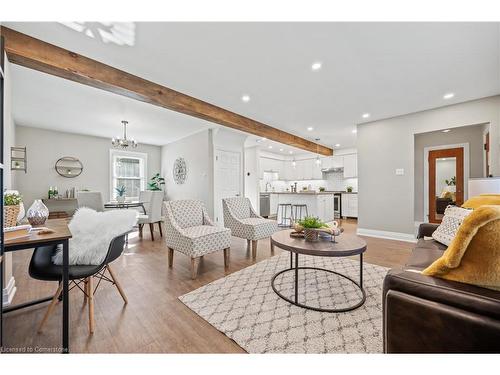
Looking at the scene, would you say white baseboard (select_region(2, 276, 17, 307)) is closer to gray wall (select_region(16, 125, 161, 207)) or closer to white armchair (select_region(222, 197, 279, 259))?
white armchair (select_region(222, 197, 279, 259))

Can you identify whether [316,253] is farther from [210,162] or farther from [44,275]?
[210,162]

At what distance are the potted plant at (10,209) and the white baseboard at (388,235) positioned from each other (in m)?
5.14

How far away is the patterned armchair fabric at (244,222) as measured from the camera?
10.1 ft

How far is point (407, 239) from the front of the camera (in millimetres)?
3984

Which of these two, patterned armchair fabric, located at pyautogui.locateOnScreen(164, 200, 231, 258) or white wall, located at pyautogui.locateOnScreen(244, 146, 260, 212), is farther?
white wall, located at pyautogui.locateOnScreen(244, 146, 260, 212)

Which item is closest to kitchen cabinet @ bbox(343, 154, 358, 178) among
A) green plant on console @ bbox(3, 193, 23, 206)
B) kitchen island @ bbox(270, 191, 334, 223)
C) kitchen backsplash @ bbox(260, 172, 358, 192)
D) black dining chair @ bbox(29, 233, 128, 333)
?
kitchen backsplash @ bbox(260, 172, 358, 192)

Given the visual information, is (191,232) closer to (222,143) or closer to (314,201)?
(222,143)

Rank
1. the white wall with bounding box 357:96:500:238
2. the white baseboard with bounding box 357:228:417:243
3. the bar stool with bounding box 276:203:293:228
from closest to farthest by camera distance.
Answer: the white wall with bounding box 357:96:500:238 → the white baseboard with bounding box 357:228:417:243 → the bar stool with bounding box 276:203:293:228

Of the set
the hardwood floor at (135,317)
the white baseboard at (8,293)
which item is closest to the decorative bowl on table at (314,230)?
the hardwood floor at (135,317)

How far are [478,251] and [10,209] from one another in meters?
2.51

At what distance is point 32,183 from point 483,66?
8.17 m

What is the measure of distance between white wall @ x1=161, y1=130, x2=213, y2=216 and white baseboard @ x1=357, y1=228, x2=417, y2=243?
11.3ft

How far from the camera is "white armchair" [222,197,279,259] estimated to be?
3064 millimetres

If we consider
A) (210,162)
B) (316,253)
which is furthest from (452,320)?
(210,162)
